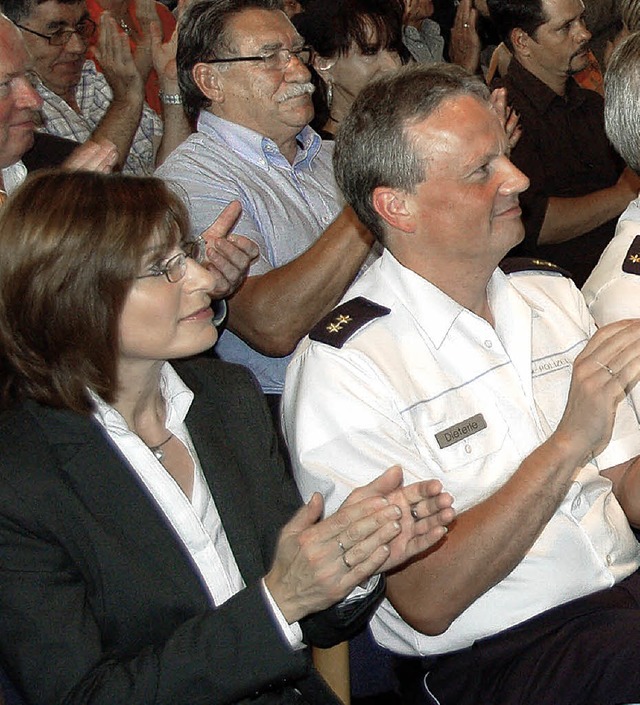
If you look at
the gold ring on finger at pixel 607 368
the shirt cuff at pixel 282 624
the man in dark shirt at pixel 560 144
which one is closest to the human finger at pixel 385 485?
the shirt cuff at pixel 282 624

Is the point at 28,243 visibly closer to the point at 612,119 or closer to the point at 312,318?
the point at 312,318

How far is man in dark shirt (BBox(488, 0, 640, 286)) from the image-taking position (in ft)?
10.7

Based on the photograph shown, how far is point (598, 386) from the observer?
1.67 metres

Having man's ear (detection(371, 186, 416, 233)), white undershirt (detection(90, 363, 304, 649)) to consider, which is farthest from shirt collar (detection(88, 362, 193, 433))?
man's ear (detection(371, 186, 416, 233))

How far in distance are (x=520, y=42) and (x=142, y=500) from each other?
249 centimetres

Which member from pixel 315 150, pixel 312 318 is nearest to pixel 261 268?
pixel 312 318

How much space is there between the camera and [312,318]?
2418mm

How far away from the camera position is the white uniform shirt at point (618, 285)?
2090mm

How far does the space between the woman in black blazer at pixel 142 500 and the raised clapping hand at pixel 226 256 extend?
1.34 feet

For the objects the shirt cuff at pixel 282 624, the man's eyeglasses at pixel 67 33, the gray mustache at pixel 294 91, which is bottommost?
the shirt cuff at pixel 282 624

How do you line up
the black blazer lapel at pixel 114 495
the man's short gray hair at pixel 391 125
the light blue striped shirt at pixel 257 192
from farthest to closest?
the light blue striped shirt at pixel 257 192
the man's short gray hair at pixel 391 125
the black blazer lapel at pixel 114 495

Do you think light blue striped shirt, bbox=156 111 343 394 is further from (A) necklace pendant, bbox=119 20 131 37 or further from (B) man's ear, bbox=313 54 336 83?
(A) necklace pendant, bbox=119 20 131 37

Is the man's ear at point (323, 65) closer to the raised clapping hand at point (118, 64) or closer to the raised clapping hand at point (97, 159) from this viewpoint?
the raised clapping hand at point (118, 64)

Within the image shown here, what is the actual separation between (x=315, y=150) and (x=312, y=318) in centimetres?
59
